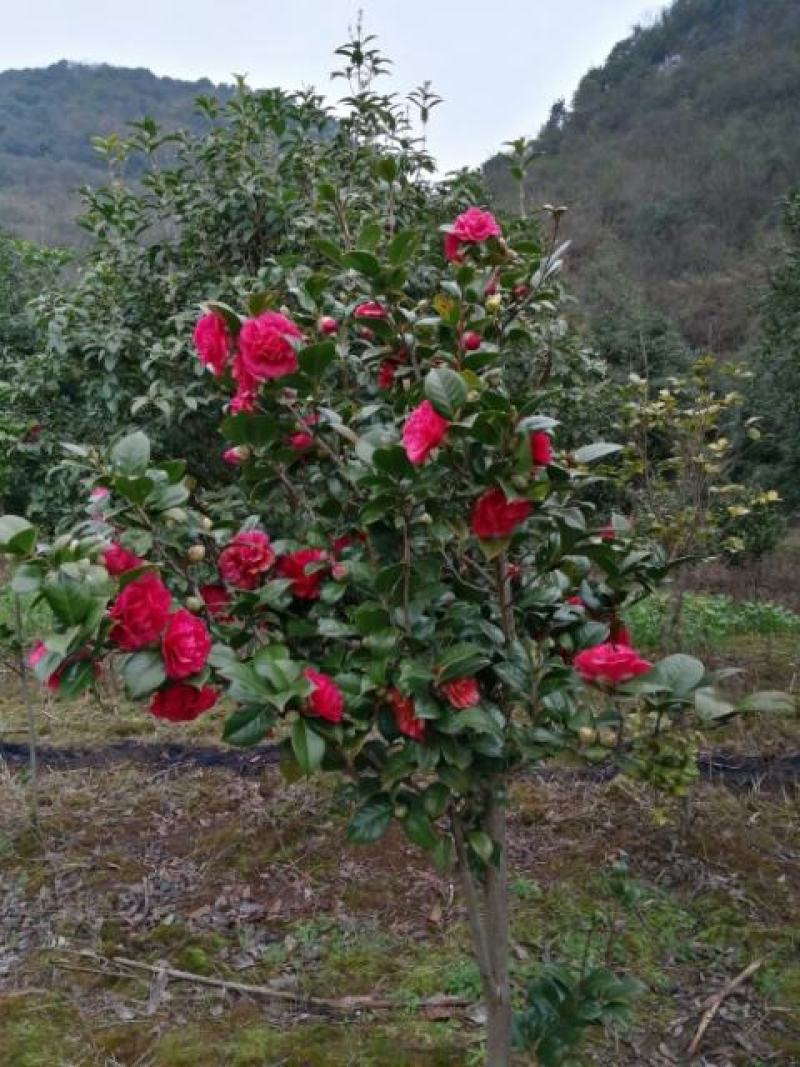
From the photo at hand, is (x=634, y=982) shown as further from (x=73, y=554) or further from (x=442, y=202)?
(x=442, y=202)

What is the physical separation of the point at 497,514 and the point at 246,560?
37 cm

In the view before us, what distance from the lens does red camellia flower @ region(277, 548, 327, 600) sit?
124 cm

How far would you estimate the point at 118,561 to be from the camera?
1.07 m

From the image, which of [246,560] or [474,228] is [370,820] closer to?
[246,560]

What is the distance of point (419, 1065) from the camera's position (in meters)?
1.84

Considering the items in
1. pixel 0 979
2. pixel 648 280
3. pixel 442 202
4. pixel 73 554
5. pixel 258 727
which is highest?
pixel 648 280

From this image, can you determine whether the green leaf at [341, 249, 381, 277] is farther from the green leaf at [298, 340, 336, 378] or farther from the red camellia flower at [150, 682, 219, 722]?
the red camellia flower at [150, 682, 219, 722]

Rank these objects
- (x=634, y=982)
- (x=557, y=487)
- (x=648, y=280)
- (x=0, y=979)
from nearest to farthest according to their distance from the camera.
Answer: (x=557, y=487), (x=634, y=982), (x=0, y=979), (x=648, y=280)

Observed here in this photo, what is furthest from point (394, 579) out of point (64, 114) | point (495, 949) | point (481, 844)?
point (64, 114)

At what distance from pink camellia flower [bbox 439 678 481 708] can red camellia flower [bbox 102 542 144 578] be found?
41cm

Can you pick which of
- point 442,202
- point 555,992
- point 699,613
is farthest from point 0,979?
point 699,613

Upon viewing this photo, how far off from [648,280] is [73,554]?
20.0 meters

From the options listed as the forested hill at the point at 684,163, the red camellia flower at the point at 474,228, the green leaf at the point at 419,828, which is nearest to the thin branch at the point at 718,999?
the green leaf at the point at 419,828

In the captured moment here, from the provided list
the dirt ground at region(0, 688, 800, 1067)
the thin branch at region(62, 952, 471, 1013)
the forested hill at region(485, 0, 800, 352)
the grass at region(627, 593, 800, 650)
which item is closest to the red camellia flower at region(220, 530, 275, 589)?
the dirt ground at region(0, 688, 800, 1067)
